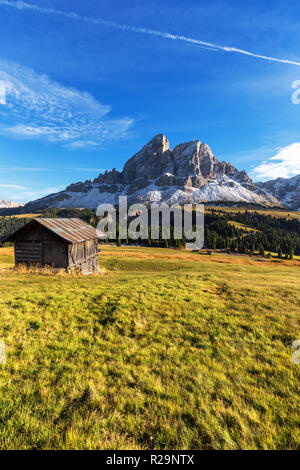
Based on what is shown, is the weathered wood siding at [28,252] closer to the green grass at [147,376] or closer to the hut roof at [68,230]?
the hut roof at [68,230]

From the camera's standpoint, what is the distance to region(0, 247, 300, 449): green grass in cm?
322

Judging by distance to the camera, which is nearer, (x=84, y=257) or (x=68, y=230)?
(x=68, y=230)

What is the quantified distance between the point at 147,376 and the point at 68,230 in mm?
20687

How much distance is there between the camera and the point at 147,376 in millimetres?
4766

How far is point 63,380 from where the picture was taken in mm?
4523

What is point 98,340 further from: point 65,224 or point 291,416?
point 65,224

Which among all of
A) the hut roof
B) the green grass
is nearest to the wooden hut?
the hut roof

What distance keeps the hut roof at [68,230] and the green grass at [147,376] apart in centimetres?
1161

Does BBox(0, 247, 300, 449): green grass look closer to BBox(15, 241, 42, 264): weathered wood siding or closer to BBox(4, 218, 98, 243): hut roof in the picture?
BBox(4, 218, 98, 243): hut roof

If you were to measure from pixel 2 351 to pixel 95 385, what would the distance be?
3.34m

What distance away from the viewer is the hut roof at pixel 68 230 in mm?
20188

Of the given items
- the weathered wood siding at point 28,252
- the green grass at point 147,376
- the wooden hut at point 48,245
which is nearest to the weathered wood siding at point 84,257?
the wooden hut at point 48,245

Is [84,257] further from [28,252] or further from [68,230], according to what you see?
[28,252]

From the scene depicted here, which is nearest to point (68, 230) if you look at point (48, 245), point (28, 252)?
point (48, 245)
